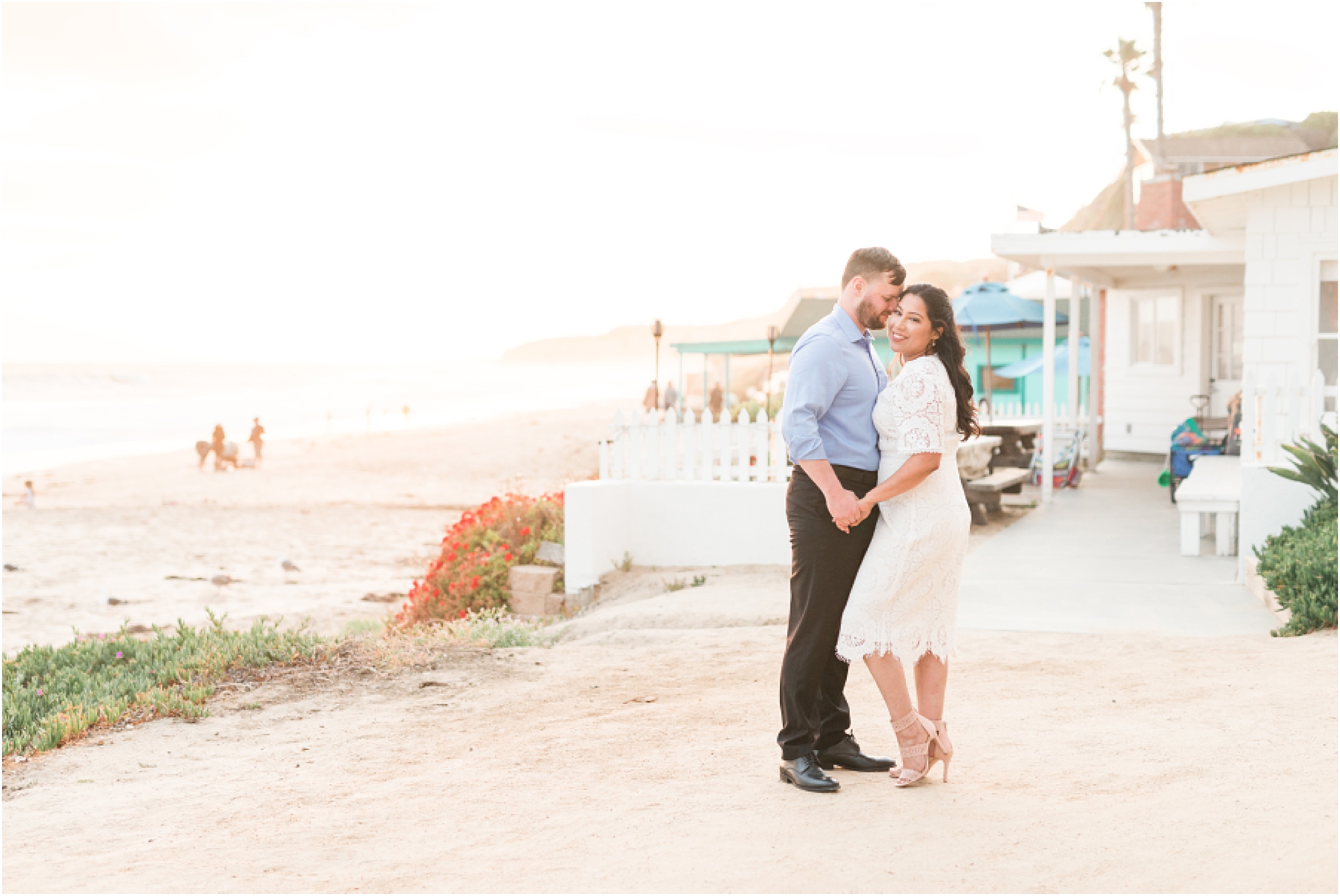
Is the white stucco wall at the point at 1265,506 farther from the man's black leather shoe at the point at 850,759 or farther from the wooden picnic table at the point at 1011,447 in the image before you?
the wooden picnic table at the point at 1011,447

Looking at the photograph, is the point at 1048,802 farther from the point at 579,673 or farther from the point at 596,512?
the point at 596,512

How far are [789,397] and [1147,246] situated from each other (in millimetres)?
11252

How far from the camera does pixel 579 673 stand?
6.53m

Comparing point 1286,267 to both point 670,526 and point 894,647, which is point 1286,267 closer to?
point 670,526

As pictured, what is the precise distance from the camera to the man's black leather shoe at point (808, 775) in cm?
411

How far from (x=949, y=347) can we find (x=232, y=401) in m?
57.4

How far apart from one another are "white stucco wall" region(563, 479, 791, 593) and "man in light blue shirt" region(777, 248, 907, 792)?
17.7 ft

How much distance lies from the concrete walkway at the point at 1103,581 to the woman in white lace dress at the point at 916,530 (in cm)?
338

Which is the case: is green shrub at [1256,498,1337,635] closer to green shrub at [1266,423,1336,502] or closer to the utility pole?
green shrub at [1266,423,1336,502]

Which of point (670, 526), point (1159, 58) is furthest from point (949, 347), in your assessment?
point (1159, 58)

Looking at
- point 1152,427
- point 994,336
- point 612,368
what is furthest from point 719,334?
point 1152,427

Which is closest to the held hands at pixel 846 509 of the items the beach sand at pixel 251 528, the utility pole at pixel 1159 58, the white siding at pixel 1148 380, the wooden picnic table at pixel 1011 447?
the beach sand at pixel 251 528

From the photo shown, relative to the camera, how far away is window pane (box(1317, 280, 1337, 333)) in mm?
11516

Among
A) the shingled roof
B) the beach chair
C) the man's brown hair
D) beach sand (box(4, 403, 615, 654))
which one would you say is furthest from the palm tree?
the man's brown hair
